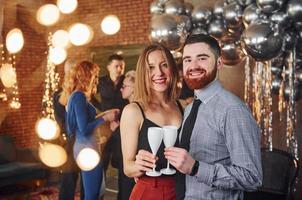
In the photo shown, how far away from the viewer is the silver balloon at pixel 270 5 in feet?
9.57

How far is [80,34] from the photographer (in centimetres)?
638

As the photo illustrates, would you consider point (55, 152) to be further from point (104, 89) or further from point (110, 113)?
point (110, 113)

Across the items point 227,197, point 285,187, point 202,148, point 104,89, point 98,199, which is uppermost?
point 104,89

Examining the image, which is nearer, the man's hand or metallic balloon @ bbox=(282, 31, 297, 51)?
the man's hand

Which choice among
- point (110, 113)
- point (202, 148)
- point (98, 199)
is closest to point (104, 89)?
point (110, 113)

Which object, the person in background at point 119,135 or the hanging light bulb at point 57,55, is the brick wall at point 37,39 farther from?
the person in background at point 119,135

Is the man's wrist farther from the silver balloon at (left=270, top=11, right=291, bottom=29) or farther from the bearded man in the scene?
the silver balloon at (left=270, top=11, right=291, bottom=29)

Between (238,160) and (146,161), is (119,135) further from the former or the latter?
(238,160)

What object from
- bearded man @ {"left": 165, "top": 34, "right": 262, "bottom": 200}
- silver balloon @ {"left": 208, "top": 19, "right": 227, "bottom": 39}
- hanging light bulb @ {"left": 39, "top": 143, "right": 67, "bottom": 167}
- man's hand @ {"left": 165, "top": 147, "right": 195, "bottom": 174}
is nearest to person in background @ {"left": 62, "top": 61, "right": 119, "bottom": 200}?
silver balloon @ {"left": 208, "top": 19, "right": 227, "bottom": 39}

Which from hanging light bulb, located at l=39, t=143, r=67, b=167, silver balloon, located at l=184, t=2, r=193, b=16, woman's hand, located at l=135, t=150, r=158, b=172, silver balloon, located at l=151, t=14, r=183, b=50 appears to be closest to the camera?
woman's hand, located at l=135, t=150, r=158, b=172

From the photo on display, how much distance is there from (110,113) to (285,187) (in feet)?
5.54

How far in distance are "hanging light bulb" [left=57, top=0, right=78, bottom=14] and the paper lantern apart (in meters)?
1.40

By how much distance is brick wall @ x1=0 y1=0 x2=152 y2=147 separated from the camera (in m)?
5.74

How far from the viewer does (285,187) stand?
2686mm
